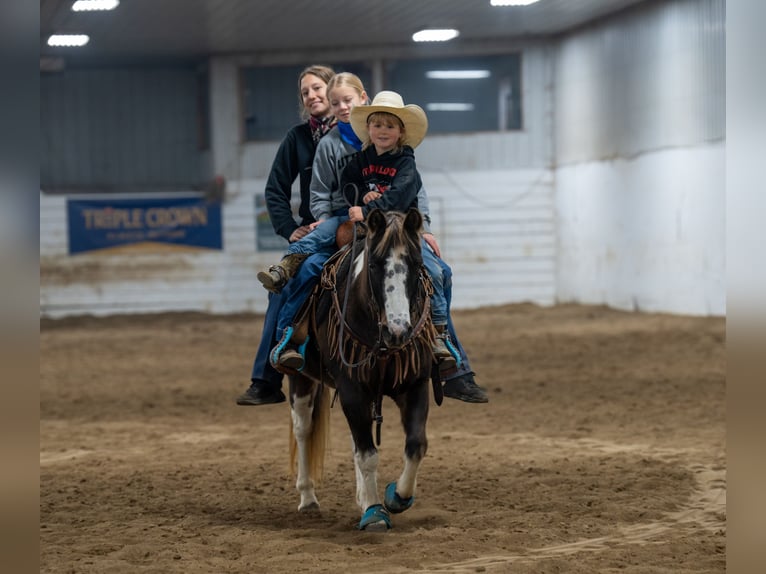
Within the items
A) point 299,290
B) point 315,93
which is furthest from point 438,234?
point 299,290

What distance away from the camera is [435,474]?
7223 mm

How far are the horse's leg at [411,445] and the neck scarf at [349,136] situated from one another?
4.26ft

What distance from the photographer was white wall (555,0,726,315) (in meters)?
17.3

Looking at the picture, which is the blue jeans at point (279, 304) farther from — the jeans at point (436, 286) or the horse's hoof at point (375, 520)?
the horse's hoof at point (375, 520)

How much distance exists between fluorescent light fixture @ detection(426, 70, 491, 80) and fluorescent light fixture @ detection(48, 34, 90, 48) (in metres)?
7.26

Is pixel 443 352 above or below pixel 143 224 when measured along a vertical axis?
below

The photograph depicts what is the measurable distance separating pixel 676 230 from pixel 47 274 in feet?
39.7

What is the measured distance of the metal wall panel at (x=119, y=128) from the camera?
26438mm

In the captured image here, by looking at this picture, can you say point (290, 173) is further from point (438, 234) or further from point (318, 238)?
point (438, 234)

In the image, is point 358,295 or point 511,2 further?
point 511,2

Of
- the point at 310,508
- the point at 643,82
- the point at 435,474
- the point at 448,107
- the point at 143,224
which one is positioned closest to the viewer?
the point at 310,508

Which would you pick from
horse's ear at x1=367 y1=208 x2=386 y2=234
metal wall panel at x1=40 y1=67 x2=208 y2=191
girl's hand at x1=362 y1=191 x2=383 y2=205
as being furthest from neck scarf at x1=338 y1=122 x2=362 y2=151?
metal wall panel at x1=40 y1=67 x2=208 y2=191

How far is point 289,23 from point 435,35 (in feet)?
10.1

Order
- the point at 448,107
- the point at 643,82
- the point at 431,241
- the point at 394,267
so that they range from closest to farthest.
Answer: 1. the point at 394,267
2. the point at 431,241
3. the point at 643,82
4. the point at 448,107
